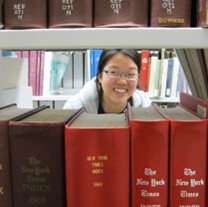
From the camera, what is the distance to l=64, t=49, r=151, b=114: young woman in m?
1.60

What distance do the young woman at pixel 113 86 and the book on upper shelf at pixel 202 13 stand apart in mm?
1046

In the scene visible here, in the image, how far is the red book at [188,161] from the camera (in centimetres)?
57

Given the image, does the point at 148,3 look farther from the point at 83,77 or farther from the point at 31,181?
the point at 83,77

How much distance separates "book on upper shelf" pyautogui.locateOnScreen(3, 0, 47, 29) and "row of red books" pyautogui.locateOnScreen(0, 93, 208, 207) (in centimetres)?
17

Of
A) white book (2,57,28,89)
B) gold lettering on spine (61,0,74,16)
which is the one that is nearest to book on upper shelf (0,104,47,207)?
gold lettering on spine (61,0,74,16)

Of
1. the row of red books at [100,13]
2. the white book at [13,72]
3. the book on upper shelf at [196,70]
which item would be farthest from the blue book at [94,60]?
the row of red books at [100,13]

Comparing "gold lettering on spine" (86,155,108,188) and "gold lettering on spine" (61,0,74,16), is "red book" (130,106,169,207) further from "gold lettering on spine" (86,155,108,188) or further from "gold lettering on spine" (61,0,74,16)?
"gold lettering on spine" (61,0,74,16)

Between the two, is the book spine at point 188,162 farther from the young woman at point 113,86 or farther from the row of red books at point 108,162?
the young woman at point 113,86

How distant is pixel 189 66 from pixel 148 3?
341mm

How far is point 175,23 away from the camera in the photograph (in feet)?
1.78

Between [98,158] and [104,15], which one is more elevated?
[104,15]

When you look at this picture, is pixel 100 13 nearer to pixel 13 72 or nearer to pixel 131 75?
pixel 13 72

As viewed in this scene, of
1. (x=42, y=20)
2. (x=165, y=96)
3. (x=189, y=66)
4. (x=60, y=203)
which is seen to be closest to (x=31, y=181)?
(x=60, y=203)

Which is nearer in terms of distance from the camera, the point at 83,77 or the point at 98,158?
the point at 98,158
